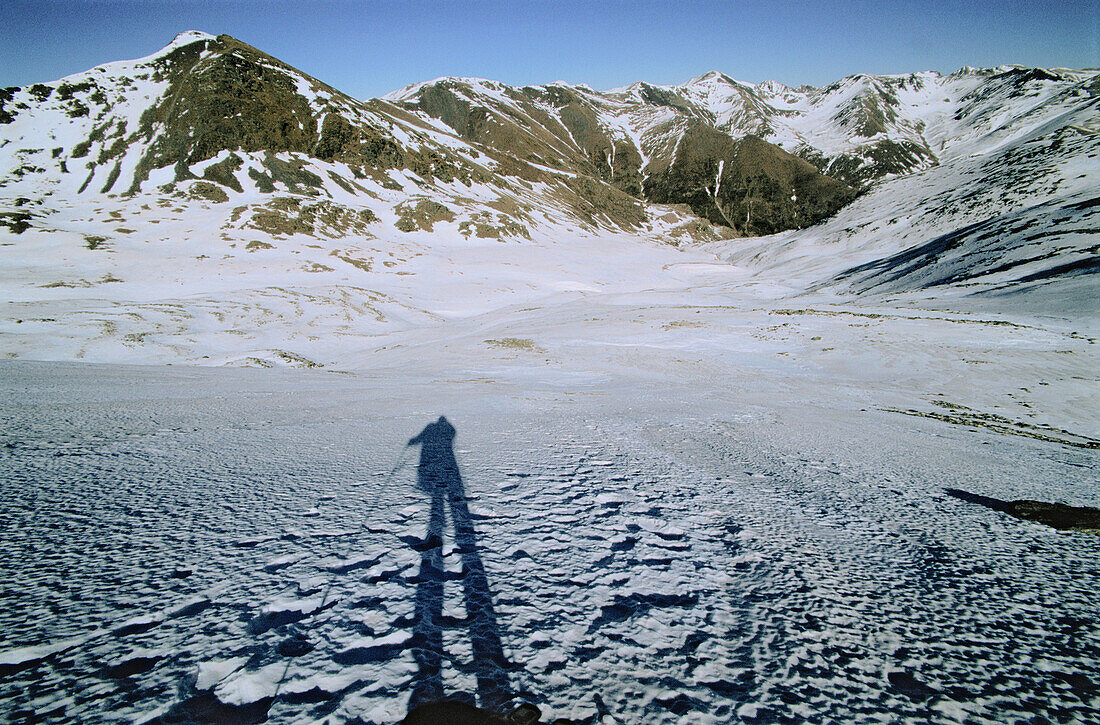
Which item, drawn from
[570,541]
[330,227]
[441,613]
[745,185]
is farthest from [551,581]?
[745,185]

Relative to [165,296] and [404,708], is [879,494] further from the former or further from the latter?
[165,296]

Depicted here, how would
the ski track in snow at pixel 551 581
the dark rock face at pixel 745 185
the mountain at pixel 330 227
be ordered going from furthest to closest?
the dark rock face at pixel 745 185, the mountain at pixel 330 227, the ski track in snow at pixel 551 581

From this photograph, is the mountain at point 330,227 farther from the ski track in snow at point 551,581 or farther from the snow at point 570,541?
the ski track in snow at point 551,581

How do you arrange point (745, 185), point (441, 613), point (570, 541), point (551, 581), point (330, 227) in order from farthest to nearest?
1. point (745, 185)
2. point (330, 227)
3. point (570, 541)
4. point (551, 581)
5. point (441, 613)

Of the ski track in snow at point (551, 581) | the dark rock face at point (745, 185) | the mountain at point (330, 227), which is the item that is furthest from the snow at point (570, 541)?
the dark rock face at point (745, 185)

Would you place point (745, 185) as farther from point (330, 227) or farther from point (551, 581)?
point (551, 581)

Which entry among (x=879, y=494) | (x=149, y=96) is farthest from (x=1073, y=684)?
(x=149, y=96)

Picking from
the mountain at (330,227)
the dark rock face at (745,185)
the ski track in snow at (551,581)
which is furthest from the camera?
the dark rock face at (745,185)

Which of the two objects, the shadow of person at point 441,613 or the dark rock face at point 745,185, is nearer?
the shadow of person at point 441,613
